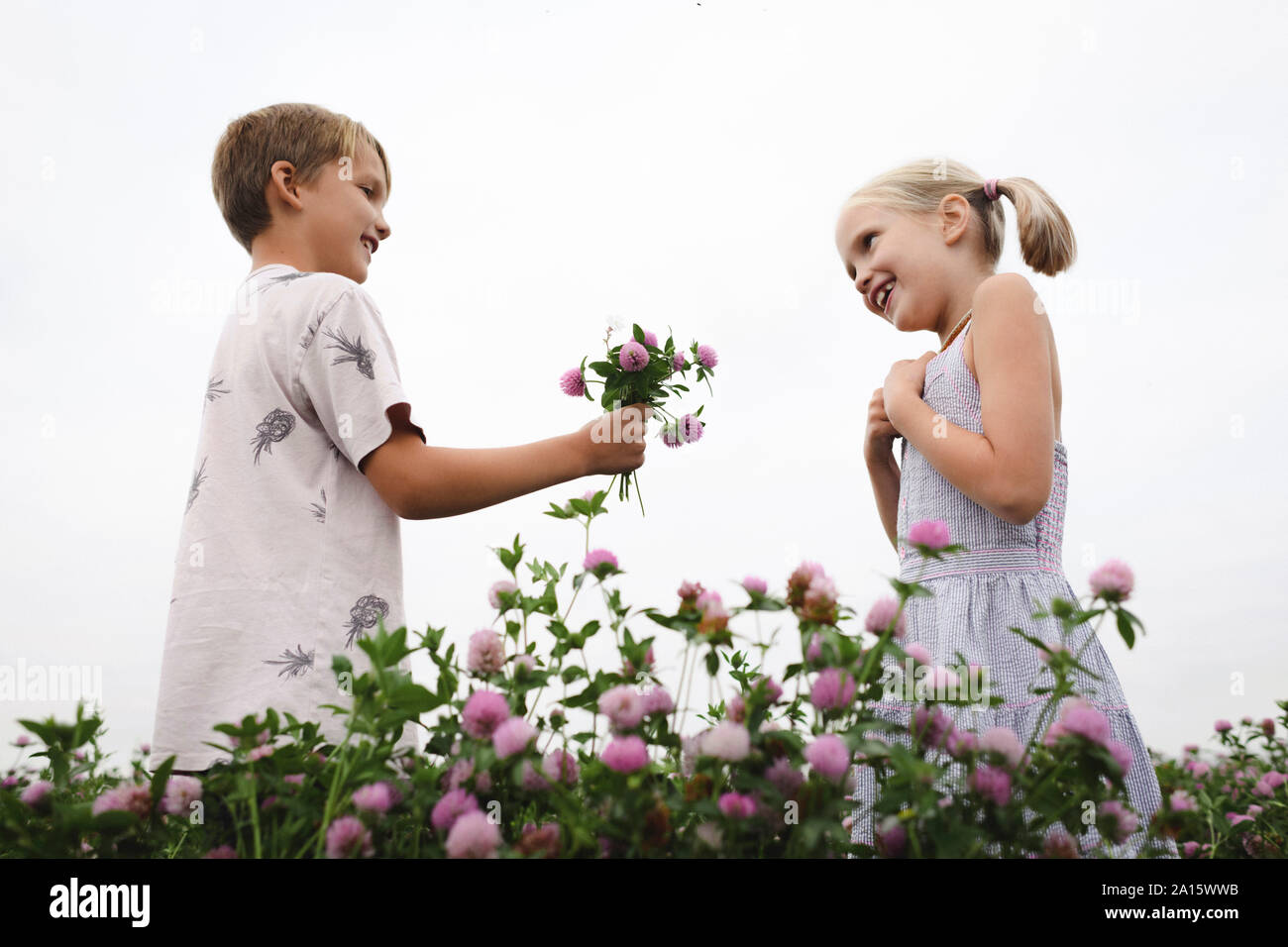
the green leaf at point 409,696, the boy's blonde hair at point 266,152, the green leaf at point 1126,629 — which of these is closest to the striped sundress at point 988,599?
the green leaf at point 1126,629

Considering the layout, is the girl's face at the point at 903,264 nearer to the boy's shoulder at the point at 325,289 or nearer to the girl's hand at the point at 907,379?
the girl's hand at the point at 907,379

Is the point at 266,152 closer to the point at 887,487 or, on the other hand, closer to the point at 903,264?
the point at 903,264

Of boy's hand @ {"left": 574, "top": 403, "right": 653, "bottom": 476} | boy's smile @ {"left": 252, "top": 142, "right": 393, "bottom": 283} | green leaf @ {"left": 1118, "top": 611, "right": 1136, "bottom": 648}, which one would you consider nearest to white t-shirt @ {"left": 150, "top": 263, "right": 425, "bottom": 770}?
boy's smile @ {"left": 252, "top": 142, "right": 393, "bottom": 283}

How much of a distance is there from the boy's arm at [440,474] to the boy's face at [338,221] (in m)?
0.54

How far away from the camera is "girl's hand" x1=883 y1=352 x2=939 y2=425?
1.80 m

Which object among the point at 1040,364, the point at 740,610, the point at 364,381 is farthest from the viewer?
the point at 1040,364

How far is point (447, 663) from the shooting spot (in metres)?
1.21

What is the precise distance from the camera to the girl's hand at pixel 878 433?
1991 mm
